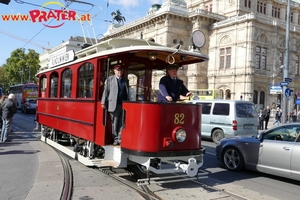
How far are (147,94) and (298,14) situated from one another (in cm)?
6786

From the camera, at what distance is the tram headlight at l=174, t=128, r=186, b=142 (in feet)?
18.8

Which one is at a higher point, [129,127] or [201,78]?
[201,78]

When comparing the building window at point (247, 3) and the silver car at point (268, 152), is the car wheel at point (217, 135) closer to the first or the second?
the silver car at point (268, 152)

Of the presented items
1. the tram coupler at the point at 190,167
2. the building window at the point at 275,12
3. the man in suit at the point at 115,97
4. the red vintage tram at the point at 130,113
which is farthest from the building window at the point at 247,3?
the tram coupler at the point at 190,167

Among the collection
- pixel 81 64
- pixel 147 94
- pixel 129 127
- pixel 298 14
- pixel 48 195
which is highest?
pixel 298 14

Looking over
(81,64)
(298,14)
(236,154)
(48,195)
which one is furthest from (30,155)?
(298,14)

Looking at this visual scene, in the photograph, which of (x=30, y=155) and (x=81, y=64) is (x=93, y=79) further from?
(x=30, y=155)

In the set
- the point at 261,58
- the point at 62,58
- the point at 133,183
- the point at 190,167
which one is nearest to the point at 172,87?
the point at 190,167

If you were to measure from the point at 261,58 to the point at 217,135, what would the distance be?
119 ft

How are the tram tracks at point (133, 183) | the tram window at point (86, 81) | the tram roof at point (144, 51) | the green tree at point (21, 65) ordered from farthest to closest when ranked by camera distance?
the green tree at point (21, 65)
the tram window at point (86, 81)
the tram roof at point (144, 51)
the tram tracks at point (133, 183)

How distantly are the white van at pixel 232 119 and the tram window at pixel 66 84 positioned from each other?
7444 millimetres

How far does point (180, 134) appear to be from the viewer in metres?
5.80

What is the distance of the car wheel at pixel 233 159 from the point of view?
8078mm

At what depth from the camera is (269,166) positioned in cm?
728
